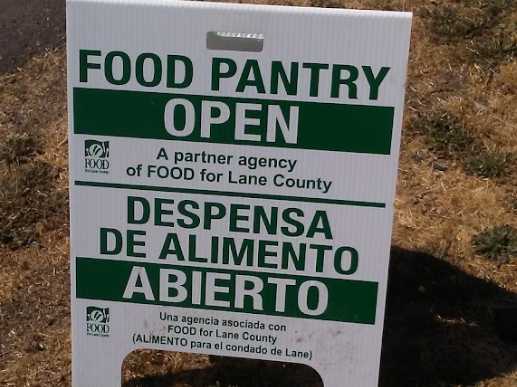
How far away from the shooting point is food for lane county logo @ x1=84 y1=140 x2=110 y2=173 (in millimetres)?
2875

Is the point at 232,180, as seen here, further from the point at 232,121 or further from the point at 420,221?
the point at 420,221

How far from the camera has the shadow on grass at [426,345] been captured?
3.38 meters

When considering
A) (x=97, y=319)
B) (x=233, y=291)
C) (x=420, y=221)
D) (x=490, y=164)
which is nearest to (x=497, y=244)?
(x=420, y=221)

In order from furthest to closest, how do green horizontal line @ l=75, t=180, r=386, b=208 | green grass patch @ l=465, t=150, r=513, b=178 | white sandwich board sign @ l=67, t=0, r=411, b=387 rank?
green grass patch @ l=465, t=150, r=513, b=178
green horizontal line @ l=75, t=180, r=386, b=208
white sandwich board sign @ l=67, t=0, r=411, b=387

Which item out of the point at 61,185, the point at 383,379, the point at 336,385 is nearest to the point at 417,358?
the point at 383,379

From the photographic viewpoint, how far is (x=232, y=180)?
2.87 m

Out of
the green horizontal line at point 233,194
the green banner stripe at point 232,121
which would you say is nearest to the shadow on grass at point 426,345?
the green horizontal line at point 233,194

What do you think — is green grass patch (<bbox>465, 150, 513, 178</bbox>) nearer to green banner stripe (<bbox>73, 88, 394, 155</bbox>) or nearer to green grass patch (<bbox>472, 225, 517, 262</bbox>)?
green grass patch (<bbox>472, 225, 517, 262</bbox>)

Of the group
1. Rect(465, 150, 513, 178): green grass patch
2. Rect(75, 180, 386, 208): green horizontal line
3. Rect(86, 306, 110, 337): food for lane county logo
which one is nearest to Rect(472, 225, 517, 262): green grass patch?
Rect(465, 150, 513, 178): green grass patch

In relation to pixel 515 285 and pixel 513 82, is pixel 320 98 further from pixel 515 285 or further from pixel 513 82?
pixel 513 82

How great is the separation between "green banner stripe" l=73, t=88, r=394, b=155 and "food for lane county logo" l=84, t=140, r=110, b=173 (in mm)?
39

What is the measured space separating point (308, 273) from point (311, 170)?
38 cm

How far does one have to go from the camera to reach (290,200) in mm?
2861

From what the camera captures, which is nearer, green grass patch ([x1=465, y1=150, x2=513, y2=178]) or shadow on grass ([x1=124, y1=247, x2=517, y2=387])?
shadow on grass ([x1=124, y1=247, x2=517, y2=387])
